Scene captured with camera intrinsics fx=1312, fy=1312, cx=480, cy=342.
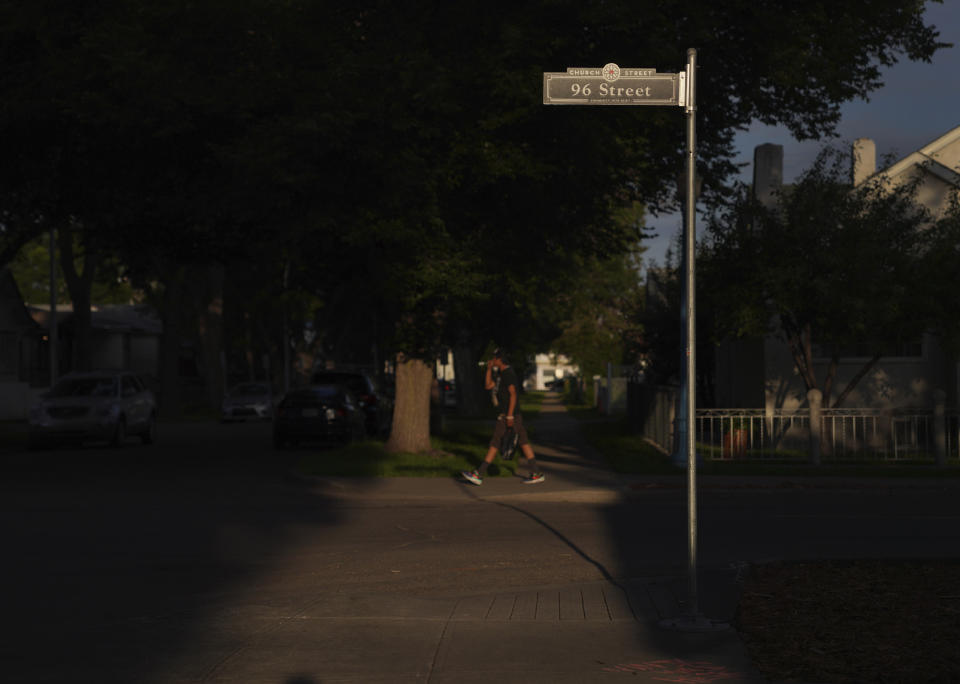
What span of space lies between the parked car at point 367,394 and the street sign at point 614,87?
27.2m

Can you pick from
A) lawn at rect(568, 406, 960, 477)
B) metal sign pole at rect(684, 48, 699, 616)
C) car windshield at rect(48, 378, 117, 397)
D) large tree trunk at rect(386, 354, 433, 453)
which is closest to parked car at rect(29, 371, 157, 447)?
car windshield at rect(48, 378, 117, 397)

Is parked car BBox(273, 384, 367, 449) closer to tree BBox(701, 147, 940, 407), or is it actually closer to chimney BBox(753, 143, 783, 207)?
tree BBox(701, 147, 940, 407)

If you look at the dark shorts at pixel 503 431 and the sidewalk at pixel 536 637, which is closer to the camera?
the sidewalk at pixel 536 637

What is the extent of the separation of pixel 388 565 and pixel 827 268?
14479mm

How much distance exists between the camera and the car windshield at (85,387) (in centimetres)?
3247

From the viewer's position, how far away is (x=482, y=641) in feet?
27.5

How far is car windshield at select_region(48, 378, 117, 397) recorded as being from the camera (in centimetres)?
3247

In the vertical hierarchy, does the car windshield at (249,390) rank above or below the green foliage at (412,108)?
below

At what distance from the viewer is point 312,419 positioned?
3136 cm

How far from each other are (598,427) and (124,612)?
3478cm

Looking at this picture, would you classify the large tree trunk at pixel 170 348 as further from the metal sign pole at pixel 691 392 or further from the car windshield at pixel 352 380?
the metal sign pole at pixel 691 392

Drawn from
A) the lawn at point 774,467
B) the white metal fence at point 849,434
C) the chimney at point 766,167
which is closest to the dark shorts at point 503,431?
the lawn at point 774,467

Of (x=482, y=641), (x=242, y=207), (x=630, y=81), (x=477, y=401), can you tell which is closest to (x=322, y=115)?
(x=242, y=207)

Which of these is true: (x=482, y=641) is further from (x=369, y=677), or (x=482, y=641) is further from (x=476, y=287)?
(x=476, y=287)
